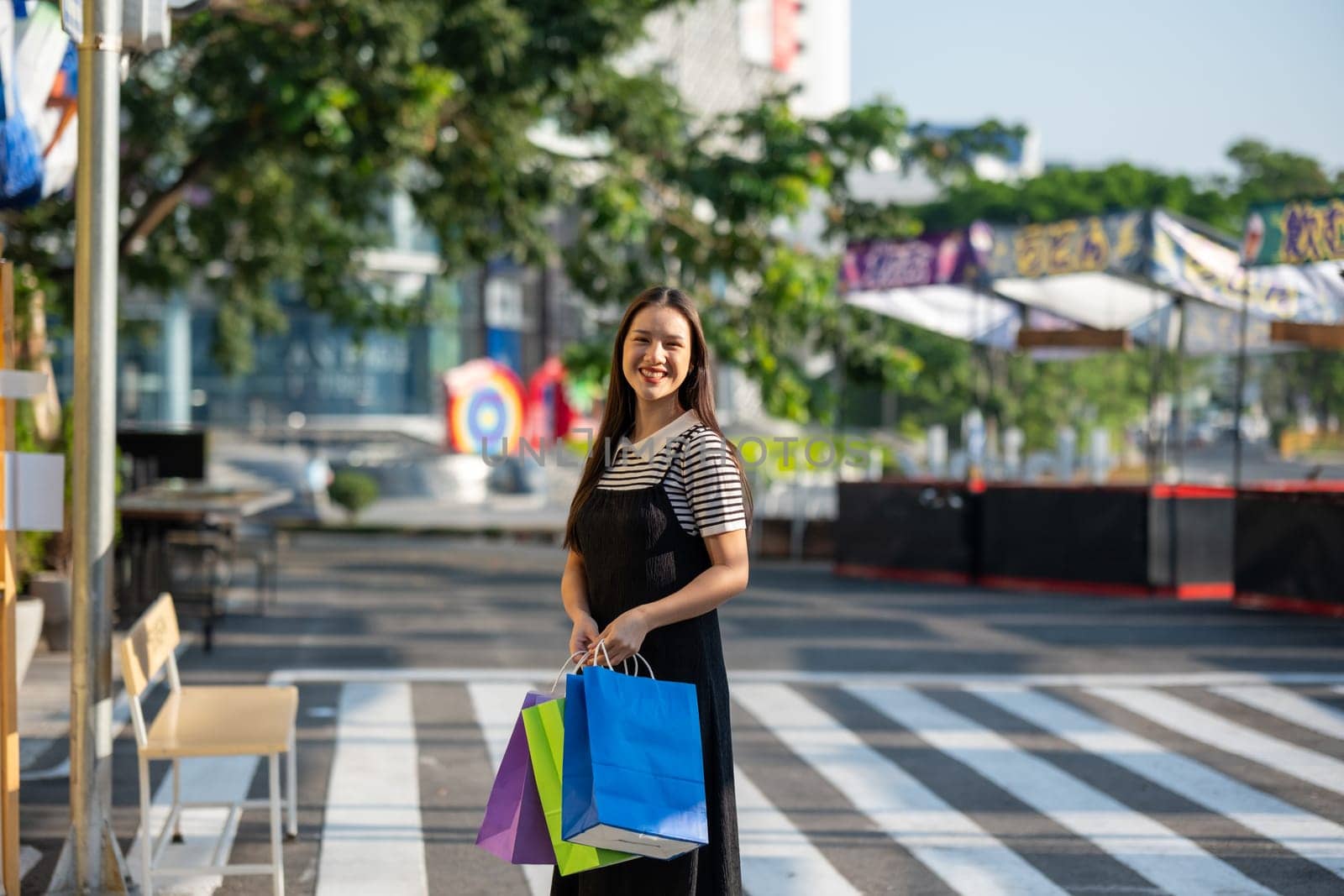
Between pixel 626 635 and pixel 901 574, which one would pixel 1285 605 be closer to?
pixel 901 574

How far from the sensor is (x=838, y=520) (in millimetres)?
19984

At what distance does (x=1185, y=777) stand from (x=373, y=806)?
407cm

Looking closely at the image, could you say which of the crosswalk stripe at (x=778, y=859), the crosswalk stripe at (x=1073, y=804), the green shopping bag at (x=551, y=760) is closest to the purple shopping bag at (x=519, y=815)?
the green shopping bag at (x=551, y=760)

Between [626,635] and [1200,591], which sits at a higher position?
[626,635]

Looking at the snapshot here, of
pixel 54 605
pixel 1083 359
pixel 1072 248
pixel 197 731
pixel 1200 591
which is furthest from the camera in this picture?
pixel 1083 359

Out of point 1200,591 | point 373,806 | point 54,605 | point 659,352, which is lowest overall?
point 373,806

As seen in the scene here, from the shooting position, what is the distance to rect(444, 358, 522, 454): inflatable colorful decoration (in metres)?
41.3

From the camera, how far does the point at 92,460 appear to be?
569 centimetres

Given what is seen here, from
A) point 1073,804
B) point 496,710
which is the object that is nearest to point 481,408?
point 496,710

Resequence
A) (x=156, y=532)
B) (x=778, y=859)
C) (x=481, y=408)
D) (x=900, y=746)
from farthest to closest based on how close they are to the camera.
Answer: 1. (x=481, y=408)
2. (x=156, y=532)
3. (x=900, y=746)
4. (x=778, y=859)

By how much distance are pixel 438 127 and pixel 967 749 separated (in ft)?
36.3

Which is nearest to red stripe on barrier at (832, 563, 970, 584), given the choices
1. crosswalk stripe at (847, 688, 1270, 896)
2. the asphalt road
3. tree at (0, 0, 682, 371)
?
the asphalt road

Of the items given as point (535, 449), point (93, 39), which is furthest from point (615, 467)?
point (535, 449)

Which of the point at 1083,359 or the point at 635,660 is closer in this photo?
the point at 635,660
